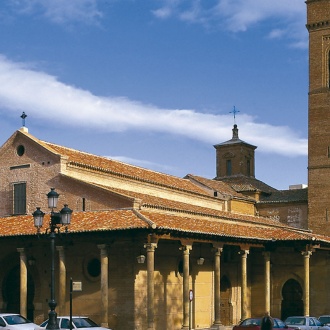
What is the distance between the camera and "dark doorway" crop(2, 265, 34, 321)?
3600 centimetres

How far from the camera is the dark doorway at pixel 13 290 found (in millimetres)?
36000

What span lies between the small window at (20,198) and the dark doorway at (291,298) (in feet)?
49.9

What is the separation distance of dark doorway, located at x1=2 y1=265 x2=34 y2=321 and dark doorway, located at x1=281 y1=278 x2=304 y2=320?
46.7ft

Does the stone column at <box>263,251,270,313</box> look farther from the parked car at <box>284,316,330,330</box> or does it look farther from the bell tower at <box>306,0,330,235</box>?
the bell tower at <box>306,0,330,235</box>

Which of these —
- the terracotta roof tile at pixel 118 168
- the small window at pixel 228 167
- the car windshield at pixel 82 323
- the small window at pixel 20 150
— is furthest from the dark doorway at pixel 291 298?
the small window at pixel 228 167

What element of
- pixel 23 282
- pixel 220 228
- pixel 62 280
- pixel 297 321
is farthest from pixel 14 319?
pixel 220 228

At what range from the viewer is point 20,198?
36750 millimetres

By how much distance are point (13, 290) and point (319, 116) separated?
2417cm

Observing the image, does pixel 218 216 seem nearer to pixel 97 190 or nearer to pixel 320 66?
pixel 97 190

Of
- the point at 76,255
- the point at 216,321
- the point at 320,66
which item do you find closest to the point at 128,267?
the point at 76,255

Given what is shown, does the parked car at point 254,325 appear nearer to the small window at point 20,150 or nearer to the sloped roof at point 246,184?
the small window at point 20,150

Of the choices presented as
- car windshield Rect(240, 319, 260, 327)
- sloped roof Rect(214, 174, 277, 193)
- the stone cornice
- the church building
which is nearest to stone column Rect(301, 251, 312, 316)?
the church building

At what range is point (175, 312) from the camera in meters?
35.4

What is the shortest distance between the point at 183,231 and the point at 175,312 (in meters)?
5.86
